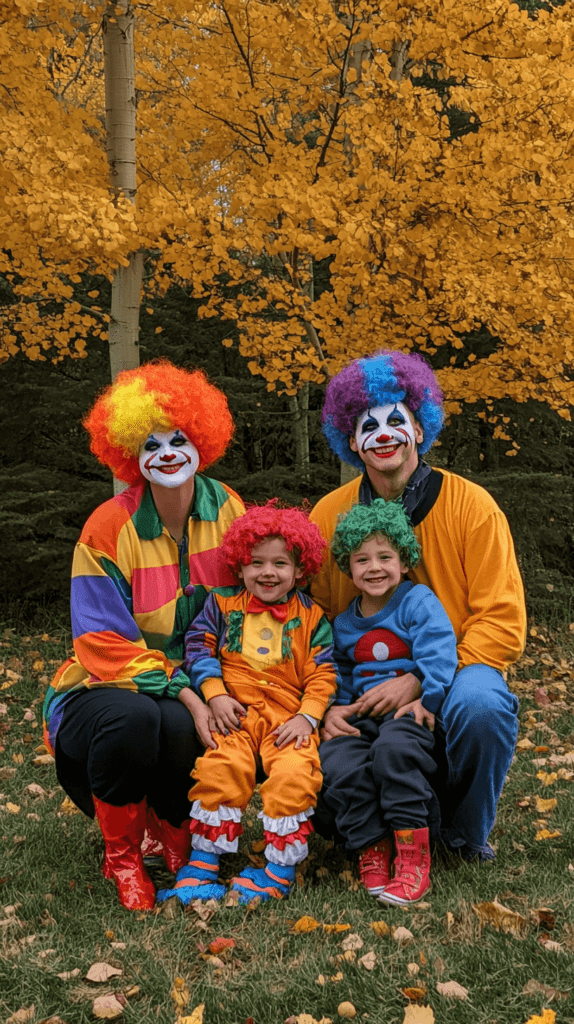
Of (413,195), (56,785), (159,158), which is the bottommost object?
(56,785)

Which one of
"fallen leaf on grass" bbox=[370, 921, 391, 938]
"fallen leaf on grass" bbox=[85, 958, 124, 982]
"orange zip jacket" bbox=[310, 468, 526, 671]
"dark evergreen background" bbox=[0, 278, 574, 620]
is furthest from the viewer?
"dark evergreen background" bbox=[0, 278, 574, 620]

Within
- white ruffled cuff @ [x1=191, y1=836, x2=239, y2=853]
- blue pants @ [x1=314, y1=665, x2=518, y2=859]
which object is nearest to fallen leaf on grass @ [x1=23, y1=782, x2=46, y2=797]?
white ruffled cuff @ [x1=191, y1=836, x2=239, y2=853]

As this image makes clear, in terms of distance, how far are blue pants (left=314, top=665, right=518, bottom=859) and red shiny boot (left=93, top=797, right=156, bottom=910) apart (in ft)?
1.88

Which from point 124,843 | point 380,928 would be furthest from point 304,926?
point 124,843

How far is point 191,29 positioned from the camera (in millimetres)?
5652

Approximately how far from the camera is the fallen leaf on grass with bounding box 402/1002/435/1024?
204cm

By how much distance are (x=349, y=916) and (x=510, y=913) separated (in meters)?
0.45

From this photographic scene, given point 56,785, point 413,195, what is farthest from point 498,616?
point 413,195

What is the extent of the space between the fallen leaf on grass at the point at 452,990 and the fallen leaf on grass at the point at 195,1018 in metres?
0.58

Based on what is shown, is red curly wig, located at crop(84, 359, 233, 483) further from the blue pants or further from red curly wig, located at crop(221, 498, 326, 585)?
the blue pants

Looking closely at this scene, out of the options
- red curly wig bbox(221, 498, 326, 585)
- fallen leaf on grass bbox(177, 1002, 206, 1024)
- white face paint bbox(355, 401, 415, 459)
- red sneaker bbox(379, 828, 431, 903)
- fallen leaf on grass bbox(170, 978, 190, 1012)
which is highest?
white face paint bbox(355, 401, 415, 459)

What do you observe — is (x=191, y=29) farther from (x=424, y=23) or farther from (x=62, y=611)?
(x=62, y=611)

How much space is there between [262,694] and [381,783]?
0.48 m

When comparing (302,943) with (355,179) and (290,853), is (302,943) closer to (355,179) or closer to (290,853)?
(290,853)
